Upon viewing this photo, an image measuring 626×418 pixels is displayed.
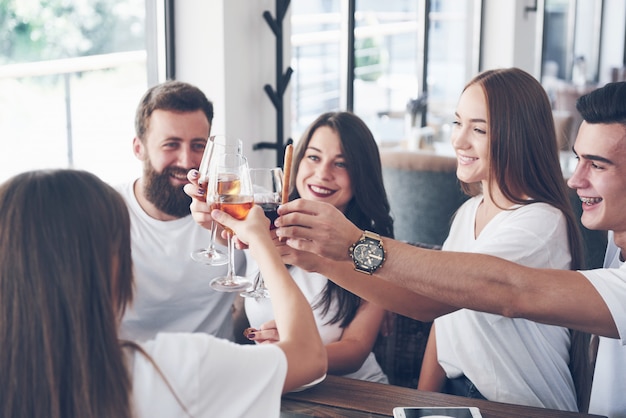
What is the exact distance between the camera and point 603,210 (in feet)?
6.05

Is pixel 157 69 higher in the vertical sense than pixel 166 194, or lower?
higher

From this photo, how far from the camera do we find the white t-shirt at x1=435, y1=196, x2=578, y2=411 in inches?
74.3

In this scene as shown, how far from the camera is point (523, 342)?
6.29 feet

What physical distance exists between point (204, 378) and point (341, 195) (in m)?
1.26

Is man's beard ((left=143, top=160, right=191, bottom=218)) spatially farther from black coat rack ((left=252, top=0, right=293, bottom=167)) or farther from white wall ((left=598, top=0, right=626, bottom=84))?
white wall ((left=598, top=0, right=626, bottom=84))

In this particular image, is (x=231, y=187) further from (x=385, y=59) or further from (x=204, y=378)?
(x=385, y=59)

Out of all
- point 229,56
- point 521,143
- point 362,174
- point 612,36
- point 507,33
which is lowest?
point 362,174

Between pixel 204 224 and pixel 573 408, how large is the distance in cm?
103

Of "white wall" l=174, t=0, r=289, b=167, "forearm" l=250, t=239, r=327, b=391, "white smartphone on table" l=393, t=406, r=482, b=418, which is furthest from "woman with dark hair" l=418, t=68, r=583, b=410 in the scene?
"white wall" l=174, t=0, r=289, b=167

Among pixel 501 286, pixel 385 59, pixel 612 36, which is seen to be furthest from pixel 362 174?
pixel 612 36

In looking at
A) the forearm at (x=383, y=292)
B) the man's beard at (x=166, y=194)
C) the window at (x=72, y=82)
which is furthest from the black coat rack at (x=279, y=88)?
the forearm at (x=383, y=292)

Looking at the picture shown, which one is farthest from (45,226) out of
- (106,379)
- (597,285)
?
(597,285)

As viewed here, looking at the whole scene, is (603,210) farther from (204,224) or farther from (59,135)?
(59,135)

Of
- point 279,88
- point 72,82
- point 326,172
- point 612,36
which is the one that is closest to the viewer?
point 326,172
